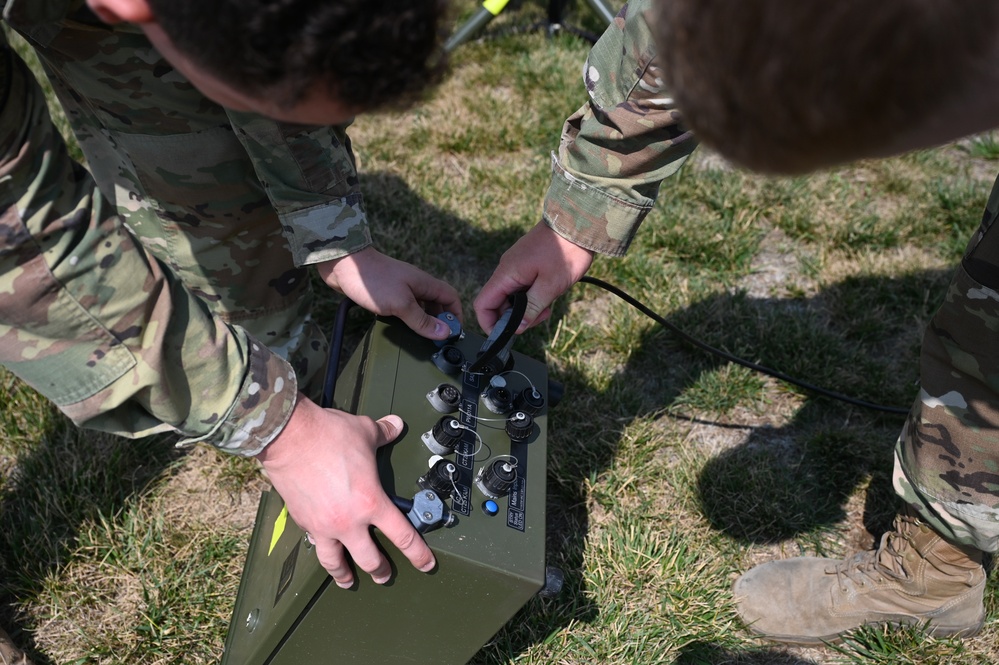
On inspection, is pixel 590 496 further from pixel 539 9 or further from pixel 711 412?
pixel 539 9

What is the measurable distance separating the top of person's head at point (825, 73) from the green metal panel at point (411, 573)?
0.74m

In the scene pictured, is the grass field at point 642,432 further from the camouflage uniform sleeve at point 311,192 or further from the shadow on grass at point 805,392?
the camouflage uniform sleeve at point 311,192

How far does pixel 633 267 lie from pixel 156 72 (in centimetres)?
149

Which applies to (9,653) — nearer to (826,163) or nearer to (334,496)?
(334,496)

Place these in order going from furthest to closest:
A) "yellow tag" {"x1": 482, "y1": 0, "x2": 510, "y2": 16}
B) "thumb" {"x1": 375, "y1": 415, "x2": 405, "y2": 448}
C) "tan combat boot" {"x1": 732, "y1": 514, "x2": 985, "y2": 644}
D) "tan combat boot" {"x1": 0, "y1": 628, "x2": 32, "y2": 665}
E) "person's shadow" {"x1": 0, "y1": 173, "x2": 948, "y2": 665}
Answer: "yellow tag" {"x1": 482, "y1": 0, "x2": 510, "y2": 16} < "person's shadow" {"x1": 0, "y1": 173, "x2": 948, "y2": 665} < "tan combat boot" {"x1": 732, "y1": 514, "x2": 985, "y2": 644} < "tan combat boot" {"x1": 0, "y1": 628, "x2": 32, "y2": 665} < "thumb" {"x1": 375, "y1": 415, "x2": 405, "y2": 448}

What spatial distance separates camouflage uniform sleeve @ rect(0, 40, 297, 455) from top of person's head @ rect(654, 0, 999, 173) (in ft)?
2.39

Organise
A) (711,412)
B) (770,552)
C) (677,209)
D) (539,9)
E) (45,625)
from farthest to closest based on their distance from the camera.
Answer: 1. (539,9)
2. (677,209)
3. (711,412)
4. (770,552)
5. (45,625)

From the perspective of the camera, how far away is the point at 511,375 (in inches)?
63.7

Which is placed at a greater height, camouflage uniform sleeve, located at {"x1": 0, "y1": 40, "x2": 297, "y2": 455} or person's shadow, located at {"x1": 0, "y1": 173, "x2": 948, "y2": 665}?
camouflage uniform sleeve, located at {"x1": 0, "y1": 40, "x2": 297, "y2": 455}

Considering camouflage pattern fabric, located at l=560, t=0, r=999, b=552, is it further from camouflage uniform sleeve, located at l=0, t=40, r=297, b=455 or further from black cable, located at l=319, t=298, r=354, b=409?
camouflage uniform sleeve, located at l=0, t=40, r=297, b=455

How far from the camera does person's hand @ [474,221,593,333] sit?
1580 millimetres

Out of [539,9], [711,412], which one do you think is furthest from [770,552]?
[539,9]

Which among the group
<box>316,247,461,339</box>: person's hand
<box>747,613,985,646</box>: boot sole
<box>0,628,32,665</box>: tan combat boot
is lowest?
<box>747,613,985,646</box>: boot sole

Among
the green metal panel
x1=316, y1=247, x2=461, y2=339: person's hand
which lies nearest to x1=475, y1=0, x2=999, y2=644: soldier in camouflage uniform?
x1=316, y1=247, x2=461, y2=339: person's hand
